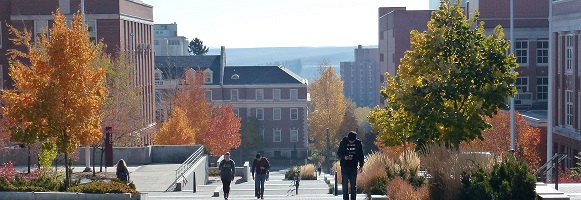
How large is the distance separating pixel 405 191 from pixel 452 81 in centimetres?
716

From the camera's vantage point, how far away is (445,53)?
27578 millimetres

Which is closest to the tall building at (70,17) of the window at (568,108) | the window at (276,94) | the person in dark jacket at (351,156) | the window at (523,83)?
the window at (568,108)

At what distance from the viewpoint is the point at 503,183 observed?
776 inches

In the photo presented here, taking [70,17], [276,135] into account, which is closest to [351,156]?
[70,17]

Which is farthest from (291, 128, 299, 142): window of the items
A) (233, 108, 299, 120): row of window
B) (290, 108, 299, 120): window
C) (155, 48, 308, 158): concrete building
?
(233, 108, 299, 120): row of window

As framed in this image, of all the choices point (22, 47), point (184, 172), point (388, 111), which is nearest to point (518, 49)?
point (22, 47)

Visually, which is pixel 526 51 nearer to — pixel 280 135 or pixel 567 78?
pixel 567 78

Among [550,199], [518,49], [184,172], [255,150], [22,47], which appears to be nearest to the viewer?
[550,199]

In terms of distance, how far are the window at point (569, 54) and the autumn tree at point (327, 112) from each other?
5288 cm

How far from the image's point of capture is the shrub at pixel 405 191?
20297mm

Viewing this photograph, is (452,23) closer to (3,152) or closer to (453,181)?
(453,181)

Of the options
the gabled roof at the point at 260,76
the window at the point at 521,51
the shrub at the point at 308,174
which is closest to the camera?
the shrub at the point at 308,174

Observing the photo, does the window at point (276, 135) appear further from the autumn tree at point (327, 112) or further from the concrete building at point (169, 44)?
the concrete building at point (169, 44)

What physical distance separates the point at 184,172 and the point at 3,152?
27.7 feet
